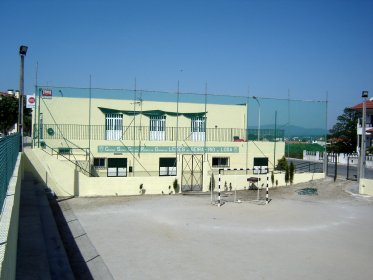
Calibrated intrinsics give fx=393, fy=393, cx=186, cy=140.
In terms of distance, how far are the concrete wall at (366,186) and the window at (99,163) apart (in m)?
13.1

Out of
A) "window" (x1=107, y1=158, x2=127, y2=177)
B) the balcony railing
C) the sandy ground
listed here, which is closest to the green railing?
the sandy ground

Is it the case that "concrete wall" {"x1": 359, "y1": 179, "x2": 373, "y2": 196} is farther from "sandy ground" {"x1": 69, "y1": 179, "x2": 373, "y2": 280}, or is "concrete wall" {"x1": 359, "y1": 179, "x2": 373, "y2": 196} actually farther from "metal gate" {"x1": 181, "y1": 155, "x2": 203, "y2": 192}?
"metal gate" {"x1": 181, "y1": 155, "x2": 203, "y2": 192}

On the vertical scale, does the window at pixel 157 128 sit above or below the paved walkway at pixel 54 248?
above

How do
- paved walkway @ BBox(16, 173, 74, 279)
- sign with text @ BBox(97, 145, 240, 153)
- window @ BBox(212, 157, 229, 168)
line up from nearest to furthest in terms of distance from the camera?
paved walkway @ BBox(16, 173, 74, 279) < sign with text @ BBox(97, 145, 240, 153) < window @ BBox(212, 157, 229, 168)

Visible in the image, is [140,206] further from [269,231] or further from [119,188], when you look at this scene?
[269,231]

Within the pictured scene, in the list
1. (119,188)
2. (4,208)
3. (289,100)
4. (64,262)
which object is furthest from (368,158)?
(4,208)

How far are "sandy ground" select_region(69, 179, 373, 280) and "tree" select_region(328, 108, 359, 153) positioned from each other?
30.6 meters

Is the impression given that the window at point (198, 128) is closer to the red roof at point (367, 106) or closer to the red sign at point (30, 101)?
the red sign at point (30, 101)

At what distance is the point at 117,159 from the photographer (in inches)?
846

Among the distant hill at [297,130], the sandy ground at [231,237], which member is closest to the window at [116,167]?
the sandy ground at [231,237]

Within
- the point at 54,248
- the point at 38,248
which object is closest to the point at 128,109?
the point at 54,248

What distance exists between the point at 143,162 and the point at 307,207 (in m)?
9.42

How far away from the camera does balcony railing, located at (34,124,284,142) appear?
68.6 ft

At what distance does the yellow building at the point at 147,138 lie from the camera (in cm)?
2061
